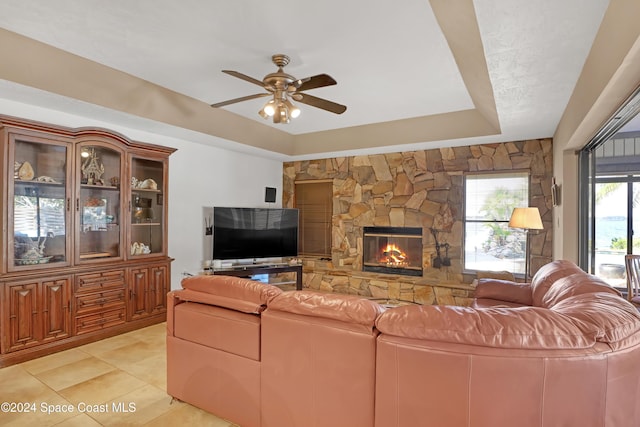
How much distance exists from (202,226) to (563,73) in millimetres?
4555

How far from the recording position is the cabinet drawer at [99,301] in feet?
11.4

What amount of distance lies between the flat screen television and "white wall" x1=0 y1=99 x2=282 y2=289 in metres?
0.24

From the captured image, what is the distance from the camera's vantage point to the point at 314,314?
1.68m

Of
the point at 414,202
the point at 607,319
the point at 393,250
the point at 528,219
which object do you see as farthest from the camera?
the point at 393,250

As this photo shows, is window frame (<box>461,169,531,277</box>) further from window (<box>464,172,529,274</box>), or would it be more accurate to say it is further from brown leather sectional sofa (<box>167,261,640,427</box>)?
brown leather sectional sofa (<box>167,261,640,427</box>)

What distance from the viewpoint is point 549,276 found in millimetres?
2645

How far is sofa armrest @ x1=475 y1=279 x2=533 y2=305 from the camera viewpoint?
3.08 meters

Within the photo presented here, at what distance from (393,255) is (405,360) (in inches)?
171

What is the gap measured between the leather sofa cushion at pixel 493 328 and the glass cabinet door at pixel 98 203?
3.50 metres

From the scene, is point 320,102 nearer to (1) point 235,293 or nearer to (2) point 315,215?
(1) point 235,293

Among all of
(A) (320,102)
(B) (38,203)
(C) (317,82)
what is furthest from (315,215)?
(B) (38,203)

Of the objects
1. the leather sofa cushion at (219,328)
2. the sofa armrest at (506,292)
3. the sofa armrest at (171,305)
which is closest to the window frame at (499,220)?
the sofa armrest at (506,292)

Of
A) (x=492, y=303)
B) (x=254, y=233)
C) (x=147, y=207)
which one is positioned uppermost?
(x=147, y=207)

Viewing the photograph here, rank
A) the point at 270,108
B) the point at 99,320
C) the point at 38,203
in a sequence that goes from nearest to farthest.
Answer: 1. the point at 270,108
2. the point at 38,203
3. the point at 99,320
